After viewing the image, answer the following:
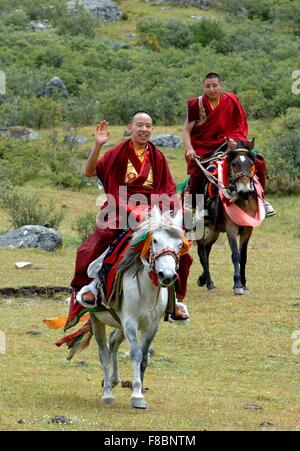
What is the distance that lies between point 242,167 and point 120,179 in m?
4.23

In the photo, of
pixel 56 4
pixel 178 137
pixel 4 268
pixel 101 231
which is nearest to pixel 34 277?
pixel 4 268

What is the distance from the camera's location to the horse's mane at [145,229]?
7.70 m

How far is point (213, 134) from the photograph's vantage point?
13617 mm

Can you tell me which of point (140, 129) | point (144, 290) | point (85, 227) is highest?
point (140, 129)

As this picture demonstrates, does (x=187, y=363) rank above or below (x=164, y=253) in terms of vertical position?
Answer: below

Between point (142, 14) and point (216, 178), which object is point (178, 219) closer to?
point (216, 178)

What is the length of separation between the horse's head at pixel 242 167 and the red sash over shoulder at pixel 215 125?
3.06 ft

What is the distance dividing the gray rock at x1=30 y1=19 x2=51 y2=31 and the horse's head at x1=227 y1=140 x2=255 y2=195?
38700 mm

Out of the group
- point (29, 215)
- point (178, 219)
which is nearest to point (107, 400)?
point (178, 219)

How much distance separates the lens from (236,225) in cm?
1333

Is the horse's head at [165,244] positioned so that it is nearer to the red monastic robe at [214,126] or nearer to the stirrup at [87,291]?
the stirrup at [87,291]

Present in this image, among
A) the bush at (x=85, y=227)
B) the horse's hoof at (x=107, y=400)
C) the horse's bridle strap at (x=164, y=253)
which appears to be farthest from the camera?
the bush at (x=85, y=227)

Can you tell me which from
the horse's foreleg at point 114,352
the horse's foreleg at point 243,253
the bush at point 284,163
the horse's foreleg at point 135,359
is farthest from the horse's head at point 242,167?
the bush at point 284,163
